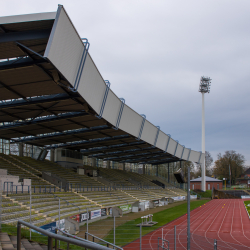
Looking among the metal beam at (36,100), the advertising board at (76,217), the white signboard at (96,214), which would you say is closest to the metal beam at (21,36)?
the metal beam at (36,100)

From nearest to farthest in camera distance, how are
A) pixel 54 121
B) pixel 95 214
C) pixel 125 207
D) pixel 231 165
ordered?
1. pixel 95 214
2. pixel 54 121
3. pixel 125 207
4. pixel 231 165

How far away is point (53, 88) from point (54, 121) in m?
8.54

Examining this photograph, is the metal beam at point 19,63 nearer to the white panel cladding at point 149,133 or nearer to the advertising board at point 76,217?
the advertising board at point 76,217

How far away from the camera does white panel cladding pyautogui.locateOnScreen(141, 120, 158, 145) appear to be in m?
36.1

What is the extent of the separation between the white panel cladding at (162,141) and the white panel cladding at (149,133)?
2.44 meters

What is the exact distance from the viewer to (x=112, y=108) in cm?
2559

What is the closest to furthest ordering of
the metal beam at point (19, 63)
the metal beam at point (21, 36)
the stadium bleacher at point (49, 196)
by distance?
the metal beam at point (21, 36)
the metal beam at point (19, 63)
the stadium bleacher at point (49, 196)

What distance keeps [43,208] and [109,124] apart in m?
9.85

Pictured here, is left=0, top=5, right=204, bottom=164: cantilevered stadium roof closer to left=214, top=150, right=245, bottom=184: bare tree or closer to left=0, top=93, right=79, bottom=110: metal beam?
left=0, top=93, right=79, bottom=110: metal beam

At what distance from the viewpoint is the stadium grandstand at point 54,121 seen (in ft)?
42.5

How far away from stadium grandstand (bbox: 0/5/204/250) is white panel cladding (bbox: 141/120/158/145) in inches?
5.6

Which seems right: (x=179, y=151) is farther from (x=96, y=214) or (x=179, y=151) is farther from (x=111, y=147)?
(x=96, y=214)

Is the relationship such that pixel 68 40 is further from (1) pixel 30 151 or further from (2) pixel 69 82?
(1) pixel 30 151

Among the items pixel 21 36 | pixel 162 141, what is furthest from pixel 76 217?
pixel 162 141
